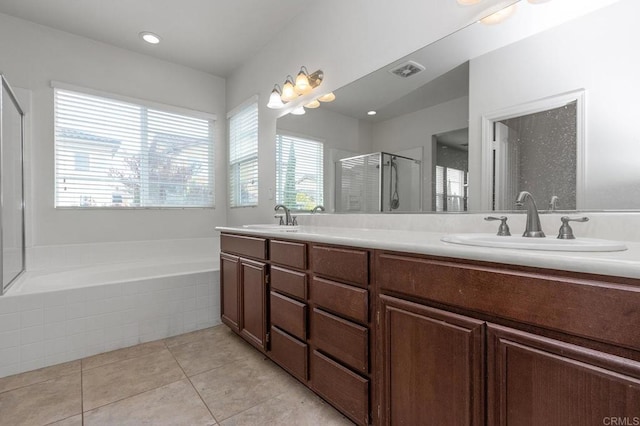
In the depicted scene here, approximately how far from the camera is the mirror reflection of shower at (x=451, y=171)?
4.91 feet

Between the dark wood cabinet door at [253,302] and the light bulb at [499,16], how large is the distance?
5.44ft

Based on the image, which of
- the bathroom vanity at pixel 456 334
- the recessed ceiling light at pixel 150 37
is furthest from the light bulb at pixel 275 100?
the bathroom vanity at pixel 456 334

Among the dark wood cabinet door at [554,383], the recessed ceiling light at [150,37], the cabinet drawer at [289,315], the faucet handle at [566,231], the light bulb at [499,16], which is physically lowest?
the cabinet drawer at [289,315]

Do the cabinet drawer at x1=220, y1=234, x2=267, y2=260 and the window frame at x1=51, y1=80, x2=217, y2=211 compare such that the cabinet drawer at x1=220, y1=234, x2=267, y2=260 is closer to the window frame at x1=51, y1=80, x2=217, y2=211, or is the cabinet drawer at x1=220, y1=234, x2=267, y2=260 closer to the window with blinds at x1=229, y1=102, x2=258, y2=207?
the window with blinds at x1=229, y1=102, x2=258, y2=207

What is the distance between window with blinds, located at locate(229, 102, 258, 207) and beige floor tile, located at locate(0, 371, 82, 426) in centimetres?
192

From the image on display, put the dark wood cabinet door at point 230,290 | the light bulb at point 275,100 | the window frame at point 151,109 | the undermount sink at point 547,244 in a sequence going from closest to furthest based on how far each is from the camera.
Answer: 1. the undermount sink at point 547,244
2. the dark wood cabinet door at point 230,290
3. the light bulb at point 275,100
4. the window frame at point 151,109

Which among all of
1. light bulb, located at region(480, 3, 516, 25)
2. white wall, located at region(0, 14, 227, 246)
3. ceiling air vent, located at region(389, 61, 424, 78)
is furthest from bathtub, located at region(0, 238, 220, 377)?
light bulb, located at region(480, 3, 516, 25)

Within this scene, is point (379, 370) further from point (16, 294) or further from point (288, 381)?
point (16, 294)

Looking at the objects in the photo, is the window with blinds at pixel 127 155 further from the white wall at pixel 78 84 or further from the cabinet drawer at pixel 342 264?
the cabinet drawer at pixel 342 264

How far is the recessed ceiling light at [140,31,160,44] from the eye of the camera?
278 cm

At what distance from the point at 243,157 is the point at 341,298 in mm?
2460

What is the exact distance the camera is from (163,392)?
64.7 inches

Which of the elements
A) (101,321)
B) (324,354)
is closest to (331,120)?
(324,354)

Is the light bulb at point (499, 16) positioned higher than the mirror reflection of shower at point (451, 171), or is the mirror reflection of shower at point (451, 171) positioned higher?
the light bulb at point (499, 16)
